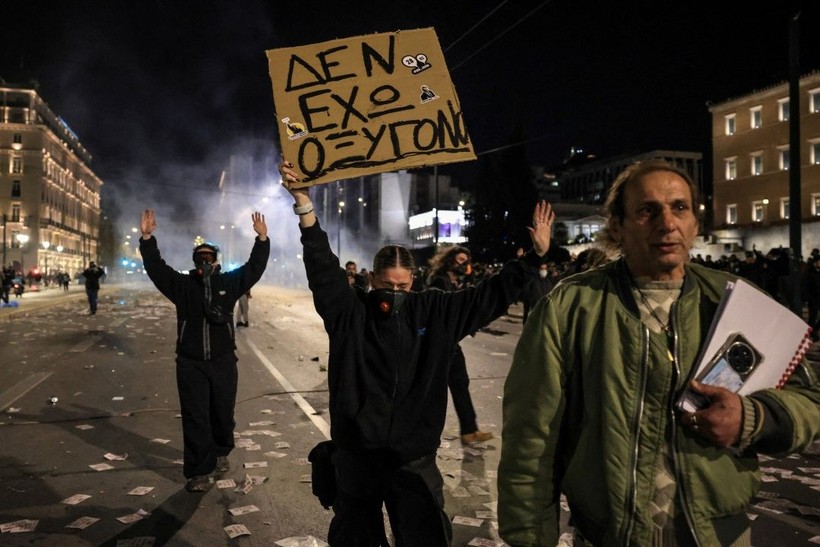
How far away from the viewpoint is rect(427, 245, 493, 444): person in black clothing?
629cm

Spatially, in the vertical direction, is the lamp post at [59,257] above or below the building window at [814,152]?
below

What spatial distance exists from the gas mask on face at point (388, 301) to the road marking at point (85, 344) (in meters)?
12.9

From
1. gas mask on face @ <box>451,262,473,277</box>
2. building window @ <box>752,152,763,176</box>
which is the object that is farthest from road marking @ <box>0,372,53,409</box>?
building window @ <box>752,152,763,176</box>

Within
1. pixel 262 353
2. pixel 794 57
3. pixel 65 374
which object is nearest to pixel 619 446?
pixel 65 374

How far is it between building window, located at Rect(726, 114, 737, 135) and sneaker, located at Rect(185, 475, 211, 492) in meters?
46.5

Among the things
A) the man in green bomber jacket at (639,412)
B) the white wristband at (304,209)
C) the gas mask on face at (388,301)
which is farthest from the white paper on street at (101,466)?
the man in green bomber jacket at (639,412)

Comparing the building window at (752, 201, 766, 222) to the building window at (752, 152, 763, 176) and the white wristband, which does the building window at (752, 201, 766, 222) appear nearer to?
the building window at (752, 152, 763, 176)

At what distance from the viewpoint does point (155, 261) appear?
5461mm

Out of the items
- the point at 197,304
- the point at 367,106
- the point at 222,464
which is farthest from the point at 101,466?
the point at 367,106

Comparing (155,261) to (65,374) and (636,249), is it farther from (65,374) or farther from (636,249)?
(65,374)

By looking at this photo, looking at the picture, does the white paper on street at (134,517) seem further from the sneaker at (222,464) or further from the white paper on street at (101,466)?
the white paper on street at (101,466)

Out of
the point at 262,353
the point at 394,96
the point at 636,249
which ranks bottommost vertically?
the point at 262,353

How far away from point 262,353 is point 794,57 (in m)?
13.4

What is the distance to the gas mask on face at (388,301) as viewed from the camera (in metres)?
3.02
